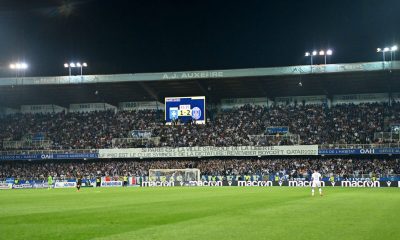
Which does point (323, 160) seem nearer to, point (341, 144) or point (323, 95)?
point (341, 144)

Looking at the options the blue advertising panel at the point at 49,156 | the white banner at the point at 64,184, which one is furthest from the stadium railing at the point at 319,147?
the white banner at the point at 64,184

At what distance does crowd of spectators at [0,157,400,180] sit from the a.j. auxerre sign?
62.7 inches

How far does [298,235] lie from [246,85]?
174 ft

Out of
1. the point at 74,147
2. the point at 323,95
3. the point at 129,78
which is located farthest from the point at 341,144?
the point at 74,147

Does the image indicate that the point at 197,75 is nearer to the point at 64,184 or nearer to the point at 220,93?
the point at 220,93

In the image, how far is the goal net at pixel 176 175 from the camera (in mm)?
61500

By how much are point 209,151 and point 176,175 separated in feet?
16.3

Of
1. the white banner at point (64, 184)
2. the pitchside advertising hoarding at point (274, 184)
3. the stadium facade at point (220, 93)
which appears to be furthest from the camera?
the white banner at point (64, 184)

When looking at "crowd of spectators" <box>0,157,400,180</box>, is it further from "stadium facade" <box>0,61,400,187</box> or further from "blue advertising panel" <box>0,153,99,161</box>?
"blue advertising panel" <box>0,153,99,161</box>

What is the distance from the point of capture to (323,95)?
6981 centimetres

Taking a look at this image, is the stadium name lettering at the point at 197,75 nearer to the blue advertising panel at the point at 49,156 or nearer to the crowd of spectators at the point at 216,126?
the crowd of spectators at the point at 216,126

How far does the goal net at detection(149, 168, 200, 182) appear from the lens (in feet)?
202

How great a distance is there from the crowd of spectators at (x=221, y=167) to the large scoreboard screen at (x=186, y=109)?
5613 mm

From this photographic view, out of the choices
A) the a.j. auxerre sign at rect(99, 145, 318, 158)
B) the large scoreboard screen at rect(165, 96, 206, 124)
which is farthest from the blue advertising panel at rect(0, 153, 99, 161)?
the large scoreboard screen at rect(165, 96, 206, 124)
